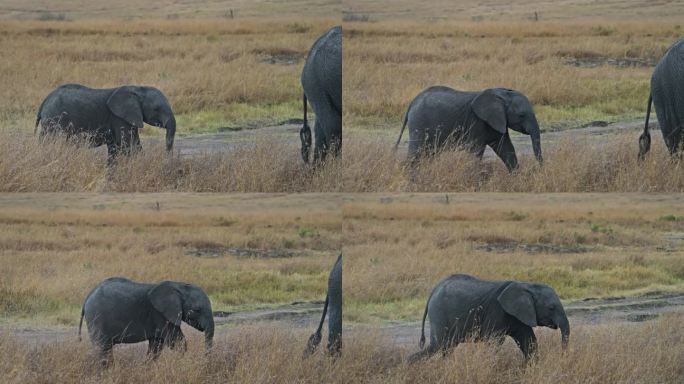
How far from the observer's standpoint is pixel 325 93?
8.14m

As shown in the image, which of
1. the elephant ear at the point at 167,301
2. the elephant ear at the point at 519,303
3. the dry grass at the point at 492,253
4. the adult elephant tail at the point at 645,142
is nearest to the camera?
the elephant ear at the point at 519,303

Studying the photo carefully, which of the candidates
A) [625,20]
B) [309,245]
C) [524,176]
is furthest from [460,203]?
[625,20]

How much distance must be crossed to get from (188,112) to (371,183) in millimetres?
1366

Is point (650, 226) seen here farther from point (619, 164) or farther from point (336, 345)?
point (336, 345)

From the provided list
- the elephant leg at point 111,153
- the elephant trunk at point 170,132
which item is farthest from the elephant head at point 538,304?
the elephant leg at point 111,153

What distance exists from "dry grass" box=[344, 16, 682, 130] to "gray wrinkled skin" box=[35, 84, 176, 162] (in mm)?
1402

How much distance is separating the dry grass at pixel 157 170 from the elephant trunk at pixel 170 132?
0.06 meters

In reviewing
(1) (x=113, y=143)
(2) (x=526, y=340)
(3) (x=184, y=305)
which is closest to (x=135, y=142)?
(1) (x=113, y=143)

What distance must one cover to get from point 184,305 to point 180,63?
1.64 meters

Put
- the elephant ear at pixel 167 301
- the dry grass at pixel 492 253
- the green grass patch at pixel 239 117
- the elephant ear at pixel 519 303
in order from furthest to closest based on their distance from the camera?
the green grass patch at pixel 239 117
the dry grass at pixel 492 253
the elephant ear at pixel 167 301
the elephant ear at pixel 519 303

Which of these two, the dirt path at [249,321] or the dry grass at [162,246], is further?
the dirt path at [249,321]

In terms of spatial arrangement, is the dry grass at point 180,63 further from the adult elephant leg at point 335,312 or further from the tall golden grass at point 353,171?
the adult elephant leg at point 335,312

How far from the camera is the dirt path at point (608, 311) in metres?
8.17

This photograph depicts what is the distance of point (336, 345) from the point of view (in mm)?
8086
